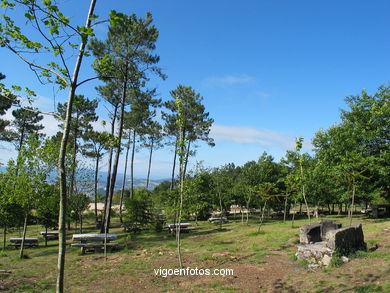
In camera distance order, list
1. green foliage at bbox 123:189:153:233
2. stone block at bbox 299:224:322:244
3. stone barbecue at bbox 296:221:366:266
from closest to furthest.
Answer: stone barbecue at bbox 296:221:366:266 < stone block at bbox 299:224:322:244 < green foliage at bbox 123:189:153:233

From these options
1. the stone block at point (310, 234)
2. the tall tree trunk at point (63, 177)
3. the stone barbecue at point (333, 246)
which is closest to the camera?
the tall tree trunk at point (63, 177)

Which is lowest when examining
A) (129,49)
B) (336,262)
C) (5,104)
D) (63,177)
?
(336,262)

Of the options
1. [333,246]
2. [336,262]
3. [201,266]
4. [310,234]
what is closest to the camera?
[336,262]

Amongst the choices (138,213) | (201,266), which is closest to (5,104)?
(201,266)

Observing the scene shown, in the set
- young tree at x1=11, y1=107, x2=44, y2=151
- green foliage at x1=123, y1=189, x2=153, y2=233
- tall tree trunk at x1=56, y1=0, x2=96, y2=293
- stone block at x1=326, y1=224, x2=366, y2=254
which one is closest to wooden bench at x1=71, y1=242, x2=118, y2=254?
green foliage at x1=123, y1=189, x2=153, y2=233

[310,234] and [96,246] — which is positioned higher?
[310,234]

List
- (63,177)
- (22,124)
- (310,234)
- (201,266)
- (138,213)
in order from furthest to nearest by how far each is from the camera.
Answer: (22,124) → (138,213) → (310,234) → (201,266) → (63,177)

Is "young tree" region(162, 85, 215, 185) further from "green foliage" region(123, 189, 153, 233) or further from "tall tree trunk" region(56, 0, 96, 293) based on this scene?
"tall tree trunk" region(56, 0, 96, 293)

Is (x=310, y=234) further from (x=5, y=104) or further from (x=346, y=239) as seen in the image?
(x=5, y=104)

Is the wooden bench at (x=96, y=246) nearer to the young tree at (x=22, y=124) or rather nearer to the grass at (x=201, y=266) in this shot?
the grass at (x=201, y=266)

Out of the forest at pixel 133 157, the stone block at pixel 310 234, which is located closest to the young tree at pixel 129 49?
the forest at pixel 133 157

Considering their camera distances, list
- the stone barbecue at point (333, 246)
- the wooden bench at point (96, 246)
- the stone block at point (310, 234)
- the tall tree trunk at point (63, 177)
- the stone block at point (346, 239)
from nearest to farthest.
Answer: the tall tree trunk at point (63, 177) < the stone barbecue at point (333, 246) < the stone block at point (346, 239) < the stone block at point (310, 234) < the wooden bench at point (96, 246)

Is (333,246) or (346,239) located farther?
(346,239)

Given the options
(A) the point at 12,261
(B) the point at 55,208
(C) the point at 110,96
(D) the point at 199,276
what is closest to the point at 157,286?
(D) the point at 199,276
